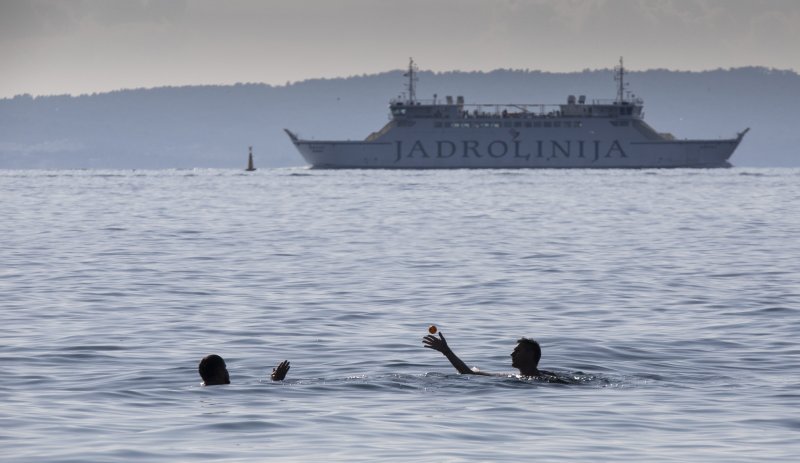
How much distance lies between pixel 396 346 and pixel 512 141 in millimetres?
171651

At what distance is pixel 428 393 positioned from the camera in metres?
15.8

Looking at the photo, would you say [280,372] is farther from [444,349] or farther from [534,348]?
[534,348]

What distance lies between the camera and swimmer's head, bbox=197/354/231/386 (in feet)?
51.5

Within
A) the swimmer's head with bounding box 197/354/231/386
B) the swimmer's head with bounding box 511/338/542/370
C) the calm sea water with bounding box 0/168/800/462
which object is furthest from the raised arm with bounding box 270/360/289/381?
the swimmer's head with bounding box 511/338/542/370

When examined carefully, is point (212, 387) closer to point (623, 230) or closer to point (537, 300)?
point (537, 300)

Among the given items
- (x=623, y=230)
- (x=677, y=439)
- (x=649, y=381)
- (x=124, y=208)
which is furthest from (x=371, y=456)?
(x=124, y=208)

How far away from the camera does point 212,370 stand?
15727 millimetres

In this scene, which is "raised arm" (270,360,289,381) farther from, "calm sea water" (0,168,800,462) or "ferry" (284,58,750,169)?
"ferry" (284,58,750,169)

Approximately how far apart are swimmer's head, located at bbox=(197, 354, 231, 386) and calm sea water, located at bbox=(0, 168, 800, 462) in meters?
0.18

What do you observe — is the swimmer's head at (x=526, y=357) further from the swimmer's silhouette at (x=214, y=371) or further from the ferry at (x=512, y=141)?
the ferry at (x=512, y=141)

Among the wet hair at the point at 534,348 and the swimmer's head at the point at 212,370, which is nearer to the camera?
the swimmer's head at the point at 212,370

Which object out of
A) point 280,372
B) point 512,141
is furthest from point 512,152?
point 280,372

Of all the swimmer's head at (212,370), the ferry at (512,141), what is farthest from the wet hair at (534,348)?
the ferry at (512,141)

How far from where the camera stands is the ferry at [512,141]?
7446 inches
